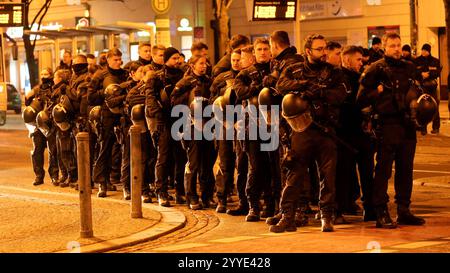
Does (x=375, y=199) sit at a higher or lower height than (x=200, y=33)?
lower

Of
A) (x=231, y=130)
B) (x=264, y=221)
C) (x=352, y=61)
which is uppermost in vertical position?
(x=352, y=61)

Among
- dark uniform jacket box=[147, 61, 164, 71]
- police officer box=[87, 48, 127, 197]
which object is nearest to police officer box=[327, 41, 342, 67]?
dark uniform jacket box=[147, 61, 164, 71]

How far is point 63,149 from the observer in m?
16.8

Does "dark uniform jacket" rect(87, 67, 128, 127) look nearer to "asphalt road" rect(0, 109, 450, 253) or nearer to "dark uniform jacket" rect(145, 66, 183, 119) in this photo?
"asphalt road" rect(0, 109, 450, 253)

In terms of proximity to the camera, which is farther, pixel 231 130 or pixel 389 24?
pixel 389 24

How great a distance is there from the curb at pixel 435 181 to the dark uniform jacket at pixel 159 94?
4.28m

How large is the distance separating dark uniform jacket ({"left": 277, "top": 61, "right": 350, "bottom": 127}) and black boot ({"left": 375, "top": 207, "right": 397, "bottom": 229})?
1.13 meters

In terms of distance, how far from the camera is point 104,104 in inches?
620

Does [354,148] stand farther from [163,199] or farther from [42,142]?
[42,142]

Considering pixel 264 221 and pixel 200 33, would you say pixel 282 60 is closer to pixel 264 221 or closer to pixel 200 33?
pixel 264 221

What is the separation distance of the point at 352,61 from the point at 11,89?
109 feet

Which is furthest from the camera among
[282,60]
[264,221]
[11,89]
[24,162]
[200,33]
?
[11,89]
